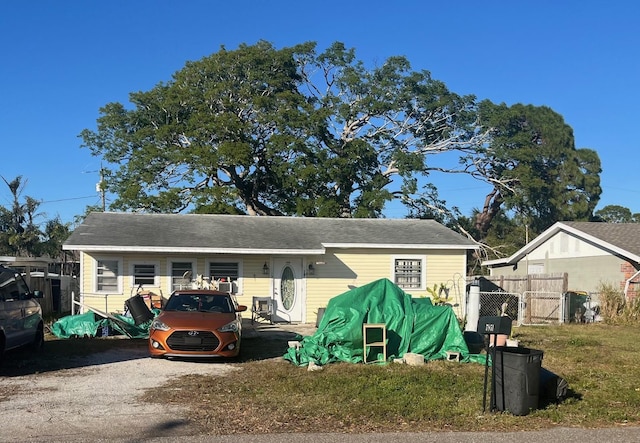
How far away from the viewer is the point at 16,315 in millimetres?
11641

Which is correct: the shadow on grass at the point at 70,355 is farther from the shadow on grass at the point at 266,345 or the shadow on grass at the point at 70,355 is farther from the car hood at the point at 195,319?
the shadow on grass at the point at 266,345

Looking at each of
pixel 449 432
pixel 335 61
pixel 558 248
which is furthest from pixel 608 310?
pixel 335 61

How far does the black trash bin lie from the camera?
27.3 ft

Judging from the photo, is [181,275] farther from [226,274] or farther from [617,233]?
[617,233]

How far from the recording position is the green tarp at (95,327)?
1636 cm

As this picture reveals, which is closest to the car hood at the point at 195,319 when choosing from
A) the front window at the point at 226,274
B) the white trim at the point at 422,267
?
the front window at the point at 226,274

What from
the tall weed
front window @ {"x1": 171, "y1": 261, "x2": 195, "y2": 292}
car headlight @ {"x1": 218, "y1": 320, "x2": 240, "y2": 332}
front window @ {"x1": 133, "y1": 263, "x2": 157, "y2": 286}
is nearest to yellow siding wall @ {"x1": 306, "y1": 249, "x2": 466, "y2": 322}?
front window @ {"x1": 171, "y1": 261, "x2": 195, "y2": 292}

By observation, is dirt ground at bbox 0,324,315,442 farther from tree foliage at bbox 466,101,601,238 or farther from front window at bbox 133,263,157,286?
tree foliage at bbox 466,101,601,238

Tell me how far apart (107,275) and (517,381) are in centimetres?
1407

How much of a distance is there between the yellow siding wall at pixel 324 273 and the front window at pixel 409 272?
175 millimetres

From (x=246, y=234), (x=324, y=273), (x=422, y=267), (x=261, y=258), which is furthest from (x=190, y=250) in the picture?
(x=422, y=267)

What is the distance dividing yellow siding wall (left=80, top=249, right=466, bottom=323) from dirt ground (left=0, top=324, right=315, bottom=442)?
4146 mm

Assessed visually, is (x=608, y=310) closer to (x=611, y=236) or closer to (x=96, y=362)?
(x=611, y=236)

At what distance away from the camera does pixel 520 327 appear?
1967 centimetres
